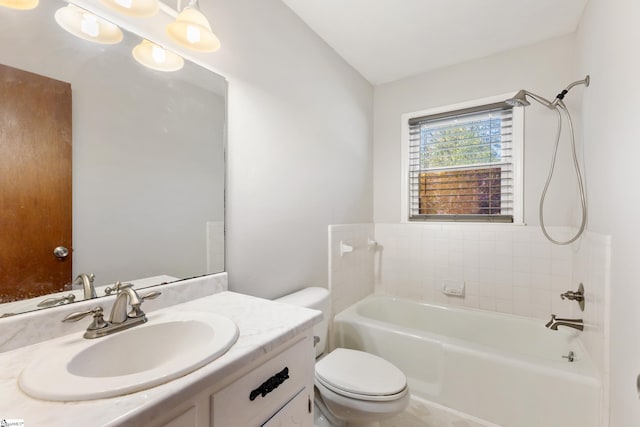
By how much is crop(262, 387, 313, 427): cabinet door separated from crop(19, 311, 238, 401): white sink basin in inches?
11.4

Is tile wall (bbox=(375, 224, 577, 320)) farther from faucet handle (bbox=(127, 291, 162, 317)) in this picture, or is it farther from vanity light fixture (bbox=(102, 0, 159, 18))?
vanity light fixture (bbox=(102, 0, 159, 18))

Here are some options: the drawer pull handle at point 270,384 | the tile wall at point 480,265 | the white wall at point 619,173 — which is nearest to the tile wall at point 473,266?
the tile wall at point 480,265

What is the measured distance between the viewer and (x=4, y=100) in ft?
2.43

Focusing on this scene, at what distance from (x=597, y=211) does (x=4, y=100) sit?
2412mm

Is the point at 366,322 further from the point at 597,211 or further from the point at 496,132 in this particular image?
the point at 496,132

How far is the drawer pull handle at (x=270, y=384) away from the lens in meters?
0.74

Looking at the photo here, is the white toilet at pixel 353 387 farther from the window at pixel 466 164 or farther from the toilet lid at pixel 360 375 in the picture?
the window at pixel 466 164

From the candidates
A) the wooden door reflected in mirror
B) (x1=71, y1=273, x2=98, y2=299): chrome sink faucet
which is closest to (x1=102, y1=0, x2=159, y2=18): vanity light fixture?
the wooden door reflected in mirror

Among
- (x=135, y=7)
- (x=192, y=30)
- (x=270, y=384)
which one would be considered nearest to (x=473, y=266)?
(x=270, y=384)

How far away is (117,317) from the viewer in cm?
84

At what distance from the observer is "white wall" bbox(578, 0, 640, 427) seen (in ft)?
3.18

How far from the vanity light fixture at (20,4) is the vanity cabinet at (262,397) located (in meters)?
1.14

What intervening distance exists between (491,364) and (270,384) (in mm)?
1344

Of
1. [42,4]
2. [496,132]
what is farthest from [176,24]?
[496,132]
